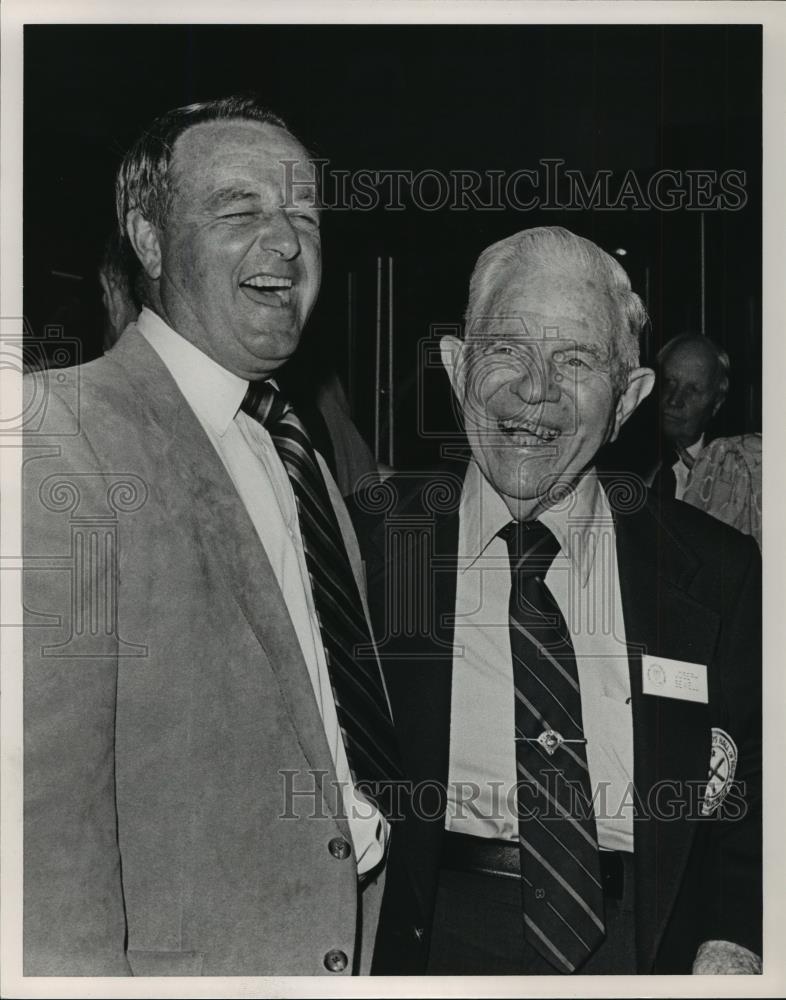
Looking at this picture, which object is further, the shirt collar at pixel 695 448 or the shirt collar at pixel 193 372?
the shirt collar at pixel 695 448

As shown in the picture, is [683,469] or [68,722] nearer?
[68,722]

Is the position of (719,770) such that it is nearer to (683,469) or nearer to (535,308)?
(683,469)

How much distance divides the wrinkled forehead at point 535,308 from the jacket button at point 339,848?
118 centimetres

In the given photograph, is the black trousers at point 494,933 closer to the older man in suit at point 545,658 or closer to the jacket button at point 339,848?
the older man in suit at point 545,658

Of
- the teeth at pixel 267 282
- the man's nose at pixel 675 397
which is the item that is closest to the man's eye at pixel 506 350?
the man's nose at pixel 675 397

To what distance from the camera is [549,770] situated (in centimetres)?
273

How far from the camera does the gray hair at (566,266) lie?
2.71m

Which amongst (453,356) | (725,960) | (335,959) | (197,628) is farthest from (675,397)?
(335,959)

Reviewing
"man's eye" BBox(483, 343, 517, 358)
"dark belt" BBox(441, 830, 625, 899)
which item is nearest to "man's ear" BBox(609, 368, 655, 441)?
"man's eye" BBox(483, 343, 517, 358)

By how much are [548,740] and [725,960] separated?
2.32 feet

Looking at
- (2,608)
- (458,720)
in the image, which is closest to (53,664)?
(2,608)

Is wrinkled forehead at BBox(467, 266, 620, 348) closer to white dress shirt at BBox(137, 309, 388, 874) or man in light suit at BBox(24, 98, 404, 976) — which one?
man in light suit at BBox(24, 98, 404, 976)

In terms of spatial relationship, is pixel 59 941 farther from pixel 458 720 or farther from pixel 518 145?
pixel 518 145

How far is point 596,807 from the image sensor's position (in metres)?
2.74
